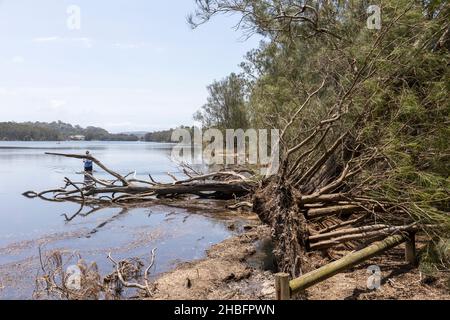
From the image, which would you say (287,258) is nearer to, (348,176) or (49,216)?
(348,176)

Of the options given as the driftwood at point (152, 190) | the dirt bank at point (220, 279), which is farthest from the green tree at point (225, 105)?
the dirt bank at point (220, 279)

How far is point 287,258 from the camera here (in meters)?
6.96

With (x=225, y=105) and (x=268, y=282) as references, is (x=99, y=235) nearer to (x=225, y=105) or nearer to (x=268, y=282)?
(x=268, y=282)

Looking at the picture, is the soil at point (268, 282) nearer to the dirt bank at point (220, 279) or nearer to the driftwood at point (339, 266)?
the dirt bank at point (220, 279)

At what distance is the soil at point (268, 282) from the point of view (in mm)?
5969

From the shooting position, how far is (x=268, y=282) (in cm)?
727

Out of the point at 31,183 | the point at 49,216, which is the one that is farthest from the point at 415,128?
the point at 31,183

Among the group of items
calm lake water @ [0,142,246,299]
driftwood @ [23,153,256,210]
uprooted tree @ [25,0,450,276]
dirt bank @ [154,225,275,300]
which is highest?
uprooted tree @ [25,0,450,276]

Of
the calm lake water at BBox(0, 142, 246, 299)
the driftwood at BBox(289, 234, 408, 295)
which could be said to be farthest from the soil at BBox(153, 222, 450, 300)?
the calm lake water at BBox(0, 142, 246, 299)

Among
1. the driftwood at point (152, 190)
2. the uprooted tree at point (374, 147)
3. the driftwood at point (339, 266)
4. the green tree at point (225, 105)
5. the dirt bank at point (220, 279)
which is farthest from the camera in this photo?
the green tree at point (225, 105)

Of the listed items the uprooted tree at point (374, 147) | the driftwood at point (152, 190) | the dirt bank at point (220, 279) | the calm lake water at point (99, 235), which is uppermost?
the uprooted tree at point (374, 147)

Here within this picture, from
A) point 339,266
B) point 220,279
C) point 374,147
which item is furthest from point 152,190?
point 339,266

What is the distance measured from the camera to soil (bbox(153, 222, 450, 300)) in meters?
5.97

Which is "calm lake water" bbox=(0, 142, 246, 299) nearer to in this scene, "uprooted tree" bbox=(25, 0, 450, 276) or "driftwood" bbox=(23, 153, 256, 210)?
"driftwood" bbox=(23, 153, 256, 210)
